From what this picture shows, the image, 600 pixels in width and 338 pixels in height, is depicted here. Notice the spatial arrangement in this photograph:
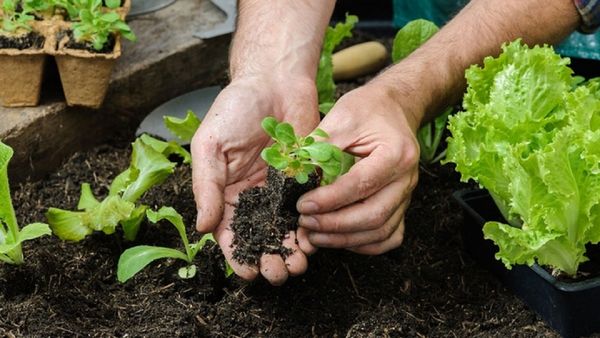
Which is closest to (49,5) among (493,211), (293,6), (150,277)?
(293,6)

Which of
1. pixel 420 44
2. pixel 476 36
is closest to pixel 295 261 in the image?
pixel 476 36

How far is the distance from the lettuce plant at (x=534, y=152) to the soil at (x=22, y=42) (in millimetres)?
Result: 1366

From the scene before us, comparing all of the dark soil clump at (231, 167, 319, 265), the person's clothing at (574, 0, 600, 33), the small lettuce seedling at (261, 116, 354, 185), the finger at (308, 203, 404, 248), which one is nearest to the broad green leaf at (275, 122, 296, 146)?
the small lettuce seedling at (261, 116, 354, 185)

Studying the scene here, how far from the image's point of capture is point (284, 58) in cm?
238

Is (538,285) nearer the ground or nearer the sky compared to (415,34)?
nearer the ground

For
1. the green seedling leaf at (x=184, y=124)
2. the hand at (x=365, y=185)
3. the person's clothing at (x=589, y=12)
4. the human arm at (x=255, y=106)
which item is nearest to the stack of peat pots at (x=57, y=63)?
the green seedling leaf at (x=184, y=124)

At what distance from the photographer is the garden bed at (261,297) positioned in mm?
2047

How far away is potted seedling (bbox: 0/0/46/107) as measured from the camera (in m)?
2.66

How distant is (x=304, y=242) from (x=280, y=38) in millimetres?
755

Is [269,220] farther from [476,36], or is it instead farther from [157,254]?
[476,36]

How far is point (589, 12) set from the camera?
2357mm

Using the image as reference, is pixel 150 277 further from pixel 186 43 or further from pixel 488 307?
pixel 186 43

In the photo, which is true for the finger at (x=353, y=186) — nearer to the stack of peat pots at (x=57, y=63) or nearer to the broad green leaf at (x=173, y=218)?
the broad green leaf at (x=173, y=218)

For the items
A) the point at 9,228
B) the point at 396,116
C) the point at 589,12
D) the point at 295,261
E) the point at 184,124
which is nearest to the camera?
the point at 295,261
